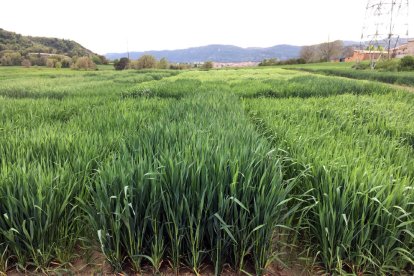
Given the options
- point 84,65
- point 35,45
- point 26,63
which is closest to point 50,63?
point 26,63

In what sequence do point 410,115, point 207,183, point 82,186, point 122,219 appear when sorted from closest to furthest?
point 122,219, point 207,183, point 82,186, point 410,115

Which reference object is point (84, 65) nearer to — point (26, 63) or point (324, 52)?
point (26, 63)

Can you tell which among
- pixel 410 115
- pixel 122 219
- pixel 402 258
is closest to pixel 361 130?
pixel 410 115

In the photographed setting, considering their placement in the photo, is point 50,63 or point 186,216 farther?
point 50,63

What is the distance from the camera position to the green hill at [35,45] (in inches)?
2699

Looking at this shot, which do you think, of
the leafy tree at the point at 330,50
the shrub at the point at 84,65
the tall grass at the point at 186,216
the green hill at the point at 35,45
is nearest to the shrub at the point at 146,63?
the shrub at the point at 84,65

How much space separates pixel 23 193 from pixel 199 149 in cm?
128

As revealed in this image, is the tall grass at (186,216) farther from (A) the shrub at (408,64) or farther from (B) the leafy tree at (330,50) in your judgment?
(B) the leafy tree at (330,50)

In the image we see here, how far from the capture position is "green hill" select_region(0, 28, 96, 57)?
6856cm

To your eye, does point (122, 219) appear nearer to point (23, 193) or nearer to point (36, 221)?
point (36, 221)

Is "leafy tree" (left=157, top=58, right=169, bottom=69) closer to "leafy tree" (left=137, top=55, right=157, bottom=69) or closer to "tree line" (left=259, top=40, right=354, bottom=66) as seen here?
"leafy tree" (left=137, top=55, right=157, bottom=69)

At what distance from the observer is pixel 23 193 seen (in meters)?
1.84

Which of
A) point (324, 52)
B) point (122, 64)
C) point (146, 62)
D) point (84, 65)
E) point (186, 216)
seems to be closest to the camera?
point (186, 216)

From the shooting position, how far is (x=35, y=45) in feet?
252
